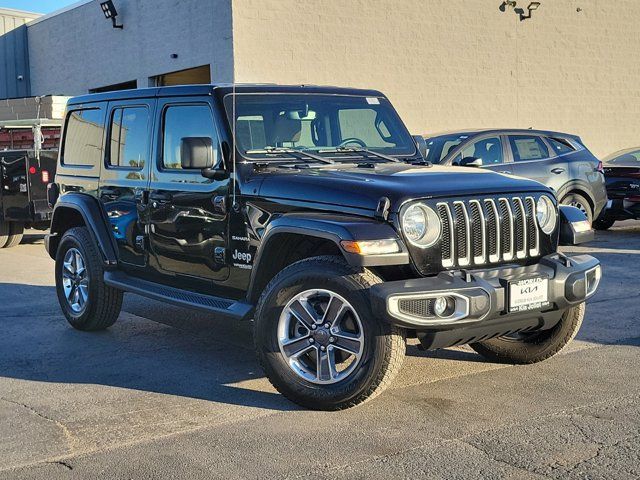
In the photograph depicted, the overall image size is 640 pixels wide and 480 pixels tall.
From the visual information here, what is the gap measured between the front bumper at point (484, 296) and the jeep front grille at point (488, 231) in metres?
0.10

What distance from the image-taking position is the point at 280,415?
487cm

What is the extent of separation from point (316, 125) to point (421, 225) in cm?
165

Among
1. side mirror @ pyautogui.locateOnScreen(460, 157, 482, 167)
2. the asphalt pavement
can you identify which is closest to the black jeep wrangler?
the asphalt pavement

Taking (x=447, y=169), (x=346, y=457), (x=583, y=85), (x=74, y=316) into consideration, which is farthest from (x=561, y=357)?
(x=583, y=85)

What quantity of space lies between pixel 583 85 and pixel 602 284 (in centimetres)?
1606

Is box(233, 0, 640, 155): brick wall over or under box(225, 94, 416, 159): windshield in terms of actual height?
over

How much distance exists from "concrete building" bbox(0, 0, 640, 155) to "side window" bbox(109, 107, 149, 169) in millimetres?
11004

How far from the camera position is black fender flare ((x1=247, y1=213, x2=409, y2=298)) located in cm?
460

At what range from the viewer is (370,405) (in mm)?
5016

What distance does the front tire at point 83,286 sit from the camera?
7.04 m

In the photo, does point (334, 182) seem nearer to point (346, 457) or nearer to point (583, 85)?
point (346, 457)

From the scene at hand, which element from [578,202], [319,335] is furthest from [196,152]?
[578,202]

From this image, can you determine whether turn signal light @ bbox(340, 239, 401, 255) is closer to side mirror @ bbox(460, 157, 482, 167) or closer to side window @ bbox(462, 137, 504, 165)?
side mirror @ bbox(460, 157, 482, 167)

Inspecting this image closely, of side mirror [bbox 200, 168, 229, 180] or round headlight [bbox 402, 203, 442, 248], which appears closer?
round headlight [bbox 402, 203, 442, 248]
